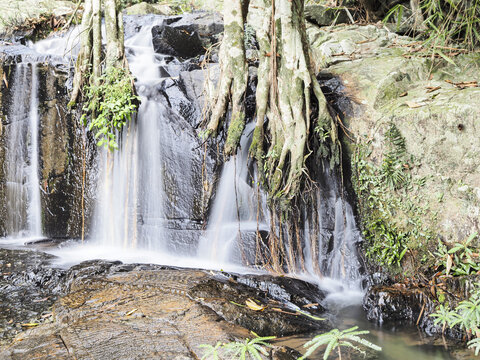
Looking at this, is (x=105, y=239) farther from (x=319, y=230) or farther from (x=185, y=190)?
(x=319, y=230)

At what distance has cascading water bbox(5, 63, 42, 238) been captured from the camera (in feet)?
21.3

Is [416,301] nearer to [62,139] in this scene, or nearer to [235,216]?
[235,216]

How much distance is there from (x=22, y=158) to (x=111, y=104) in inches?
78.0

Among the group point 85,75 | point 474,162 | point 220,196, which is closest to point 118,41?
point 85,75

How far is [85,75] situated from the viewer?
6.13 m

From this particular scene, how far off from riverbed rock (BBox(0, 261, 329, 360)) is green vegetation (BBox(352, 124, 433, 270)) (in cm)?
88

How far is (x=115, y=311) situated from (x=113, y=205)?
10.3ft

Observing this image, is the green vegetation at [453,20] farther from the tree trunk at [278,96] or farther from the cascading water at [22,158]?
the cascading water at [22,158]

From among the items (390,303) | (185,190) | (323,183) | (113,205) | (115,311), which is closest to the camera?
(115,311)

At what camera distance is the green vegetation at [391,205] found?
422 centimetres

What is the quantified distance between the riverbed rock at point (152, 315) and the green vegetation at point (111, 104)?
2.11 metres

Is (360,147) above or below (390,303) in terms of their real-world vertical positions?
above

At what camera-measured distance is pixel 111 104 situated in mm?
5730

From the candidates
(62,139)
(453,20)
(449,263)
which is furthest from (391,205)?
(62,139)
